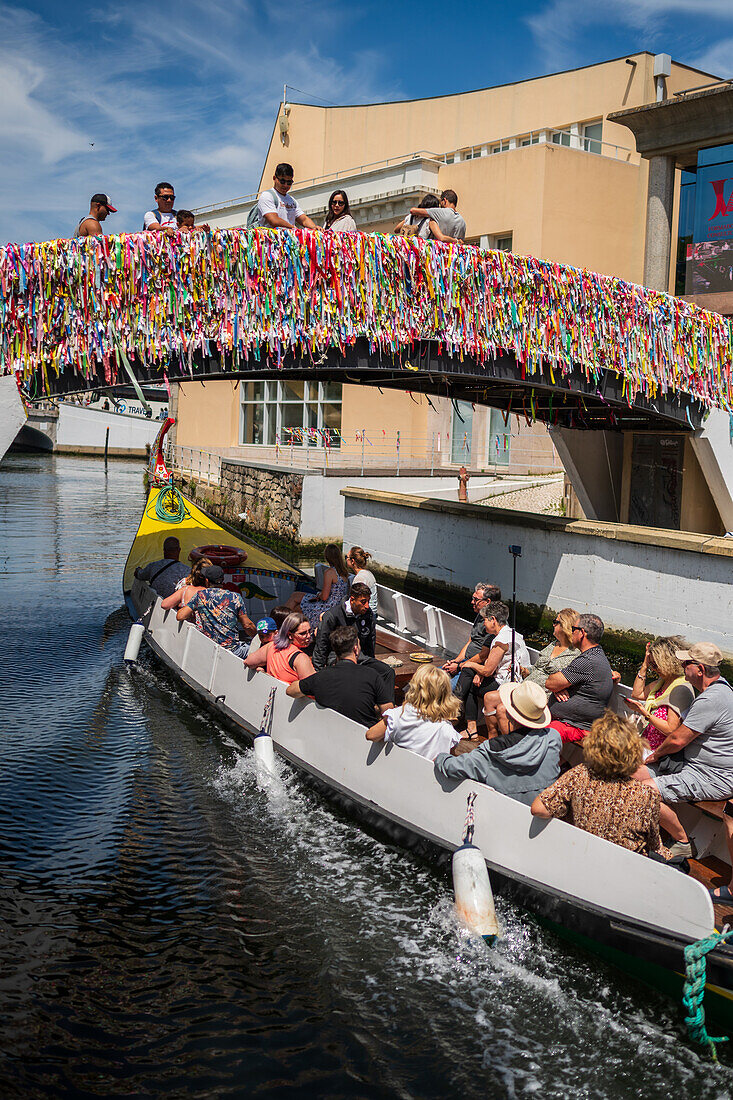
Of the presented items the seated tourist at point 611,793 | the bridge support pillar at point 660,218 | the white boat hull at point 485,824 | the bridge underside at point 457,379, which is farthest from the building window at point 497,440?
the seated tourist at point 611,793

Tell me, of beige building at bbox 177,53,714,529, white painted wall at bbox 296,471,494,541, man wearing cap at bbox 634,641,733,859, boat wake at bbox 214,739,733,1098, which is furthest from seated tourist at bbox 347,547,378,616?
beige building at bbox 177,53,714,529

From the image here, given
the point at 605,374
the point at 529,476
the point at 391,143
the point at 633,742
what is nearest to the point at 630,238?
the point at 529,476

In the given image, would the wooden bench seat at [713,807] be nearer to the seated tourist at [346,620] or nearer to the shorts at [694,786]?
the shorts at [694,786]

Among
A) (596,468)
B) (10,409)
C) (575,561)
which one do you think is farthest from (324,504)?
(10,409)

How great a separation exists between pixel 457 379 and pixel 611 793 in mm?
8117

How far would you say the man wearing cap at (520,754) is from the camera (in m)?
6.53

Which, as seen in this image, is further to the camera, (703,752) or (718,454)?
(718,454)

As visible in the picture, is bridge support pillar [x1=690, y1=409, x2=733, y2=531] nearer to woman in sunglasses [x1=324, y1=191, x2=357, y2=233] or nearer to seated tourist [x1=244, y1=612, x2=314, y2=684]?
woman in sunglasses [x1=324, y1=191, x2=357, y2=233]

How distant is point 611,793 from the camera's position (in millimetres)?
5891

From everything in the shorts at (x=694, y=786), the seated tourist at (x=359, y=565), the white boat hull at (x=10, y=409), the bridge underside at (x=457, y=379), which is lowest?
the shorts at (x=694, y=786)

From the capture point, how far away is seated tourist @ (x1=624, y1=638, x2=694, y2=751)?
7.13 meters

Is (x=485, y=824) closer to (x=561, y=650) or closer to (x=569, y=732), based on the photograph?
(x=569, y=732)

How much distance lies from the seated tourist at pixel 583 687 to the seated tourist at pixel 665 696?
0.33 m

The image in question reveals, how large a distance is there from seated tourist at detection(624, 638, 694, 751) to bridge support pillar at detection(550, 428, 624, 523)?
1182 centimetres
